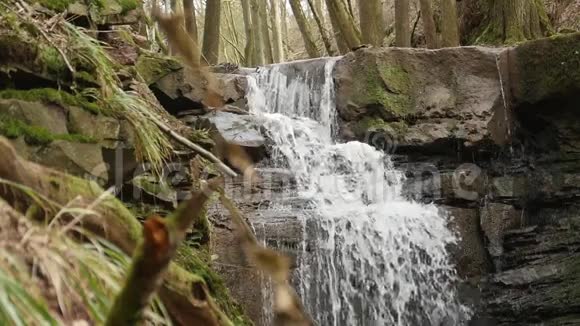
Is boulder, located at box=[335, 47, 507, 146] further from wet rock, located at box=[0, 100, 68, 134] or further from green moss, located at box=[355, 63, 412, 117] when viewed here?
wet rock, located at box=[0, 100, 68, 134]

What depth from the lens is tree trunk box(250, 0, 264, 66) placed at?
642 inches

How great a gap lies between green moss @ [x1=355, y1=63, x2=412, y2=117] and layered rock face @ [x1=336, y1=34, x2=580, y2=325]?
13 mm

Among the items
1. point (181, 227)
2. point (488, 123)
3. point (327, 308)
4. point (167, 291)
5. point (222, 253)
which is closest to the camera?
point (181, 227)

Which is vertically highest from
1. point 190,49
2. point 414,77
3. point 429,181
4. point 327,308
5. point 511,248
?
point 414,77

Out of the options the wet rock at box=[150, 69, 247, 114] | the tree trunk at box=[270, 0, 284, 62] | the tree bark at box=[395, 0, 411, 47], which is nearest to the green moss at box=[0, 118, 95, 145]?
the wet rock at box=[150, 69, 247, 114]

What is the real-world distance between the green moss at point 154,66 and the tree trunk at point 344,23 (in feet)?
14.4

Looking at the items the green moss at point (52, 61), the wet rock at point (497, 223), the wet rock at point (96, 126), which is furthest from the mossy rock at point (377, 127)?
the green moss at point (52, 61)

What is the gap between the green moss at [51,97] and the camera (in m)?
2.70

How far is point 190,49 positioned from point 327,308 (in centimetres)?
560

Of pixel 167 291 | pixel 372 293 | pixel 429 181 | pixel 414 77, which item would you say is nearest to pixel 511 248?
pixel 429 181

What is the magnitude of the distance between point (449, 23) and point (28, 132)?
8.40 meters

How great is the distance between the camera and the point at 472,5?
11.2 meters

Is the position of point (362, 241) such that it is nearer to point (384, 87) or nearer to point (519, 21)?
point (384, 87)

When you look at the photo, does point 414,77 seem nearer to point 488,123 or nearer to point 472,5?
point 488,123
